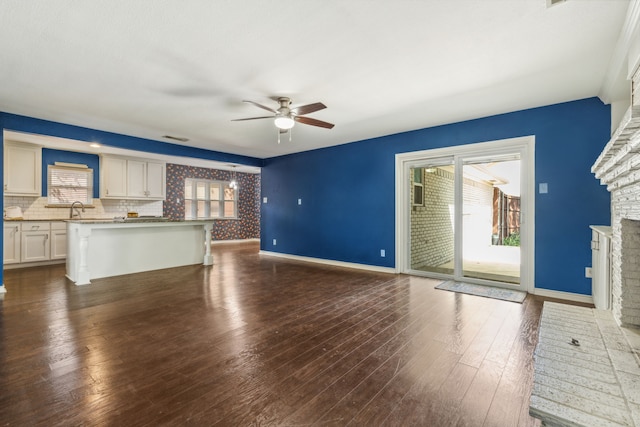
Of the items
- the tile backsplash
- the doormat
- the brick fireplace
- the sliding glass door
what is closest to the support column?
the tile backsplash

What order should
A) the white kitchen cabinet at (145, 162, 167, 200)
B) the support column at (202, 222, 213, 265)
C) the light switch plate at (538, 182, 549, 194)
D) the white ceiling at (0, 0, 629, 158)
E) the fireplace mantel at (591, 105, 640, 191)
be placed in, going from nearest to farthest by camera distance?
1. the fireplace mantel at (591, 105, 640, 191)
2. the white ceiling at (0, 0, 629, 158)
3. the light switch plate at (538, 182, 549, 194)
4. the support column at (202, 222, 213, 265)
5. the white kitchen cabinet at (145, 162, 167, 200)

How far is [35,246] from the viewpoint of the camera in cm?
589

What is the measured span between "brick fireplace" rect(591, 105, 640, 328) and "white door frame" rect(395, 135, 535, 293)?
1669mm

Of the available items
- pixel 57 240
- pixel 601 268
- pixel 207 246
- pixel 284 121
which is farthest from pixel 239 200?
pixel 601 268

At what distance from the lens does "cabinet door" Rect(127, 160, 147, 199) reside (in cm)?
722

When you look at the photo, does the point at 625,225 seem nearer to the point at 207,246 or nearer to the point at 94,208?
the point at 207,246

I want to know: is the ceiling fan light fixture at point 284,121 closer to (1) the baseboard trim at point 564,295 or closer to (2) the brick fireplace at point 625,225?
(2) the brick fireplace at point 625,225

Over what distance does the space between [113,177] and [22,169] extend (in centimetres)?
151

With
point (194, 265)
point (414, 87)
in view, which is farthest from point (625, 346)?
point (194, 265)

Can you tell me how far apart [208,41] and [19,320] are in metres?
3.29

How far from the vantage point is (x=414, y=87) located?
3.30 metres

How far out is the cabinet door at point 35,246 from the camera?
5770mm

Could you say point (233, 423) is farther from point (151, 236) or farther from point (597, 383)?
point (151, 236)

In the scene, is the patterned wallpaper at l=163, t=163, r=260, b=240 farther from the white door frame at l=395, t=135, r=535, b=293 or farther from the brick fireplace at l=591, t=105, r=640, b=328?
the brick fireplace at l=591, t=105, r=640, b=328
